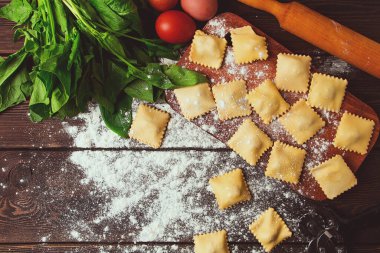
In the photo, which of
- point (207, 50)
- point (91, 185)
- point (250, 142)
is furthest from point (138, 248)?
point (207, 50)

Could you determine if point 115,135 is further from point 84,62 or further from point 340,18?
point 340,18

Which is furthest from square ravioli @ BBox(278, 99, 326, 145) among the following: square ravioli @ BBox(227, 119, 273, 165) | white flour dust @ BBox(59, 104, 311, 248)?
white flour dust @ BBox(59, 104, 311, 248)

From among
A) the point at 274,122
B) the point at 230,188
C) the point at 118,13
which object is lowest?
the point at 230,188

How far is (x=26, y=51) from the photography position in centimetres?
192

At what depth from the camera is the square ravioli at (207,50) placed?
1938mm

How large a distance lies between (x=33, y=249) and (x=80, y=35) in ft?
3.01

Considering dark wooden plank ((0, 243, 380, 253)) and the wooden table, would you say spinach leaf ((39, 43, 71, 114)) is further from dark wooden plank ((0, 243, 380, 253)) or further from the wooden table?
dark wooden plank ((0, 243, 380, 253))

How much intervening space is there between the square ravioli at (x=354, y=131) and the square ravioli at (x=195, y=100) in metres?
0.51

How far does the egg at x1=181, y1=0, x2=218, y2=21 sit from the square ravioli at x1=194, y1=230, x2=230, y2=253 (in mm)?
871

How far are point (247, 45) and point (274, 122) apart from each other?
1.07 feet

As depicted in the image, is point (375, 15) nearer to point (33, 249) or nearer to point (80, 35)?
point (80, 35)

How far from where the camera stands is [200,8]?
6.21 ft

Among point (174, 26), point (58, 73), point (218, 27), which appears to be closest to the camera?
point (58, 73)

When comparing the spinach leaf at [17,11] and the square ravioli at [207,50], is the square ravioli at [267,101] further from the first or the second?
the spinach leaf at [17,11]
